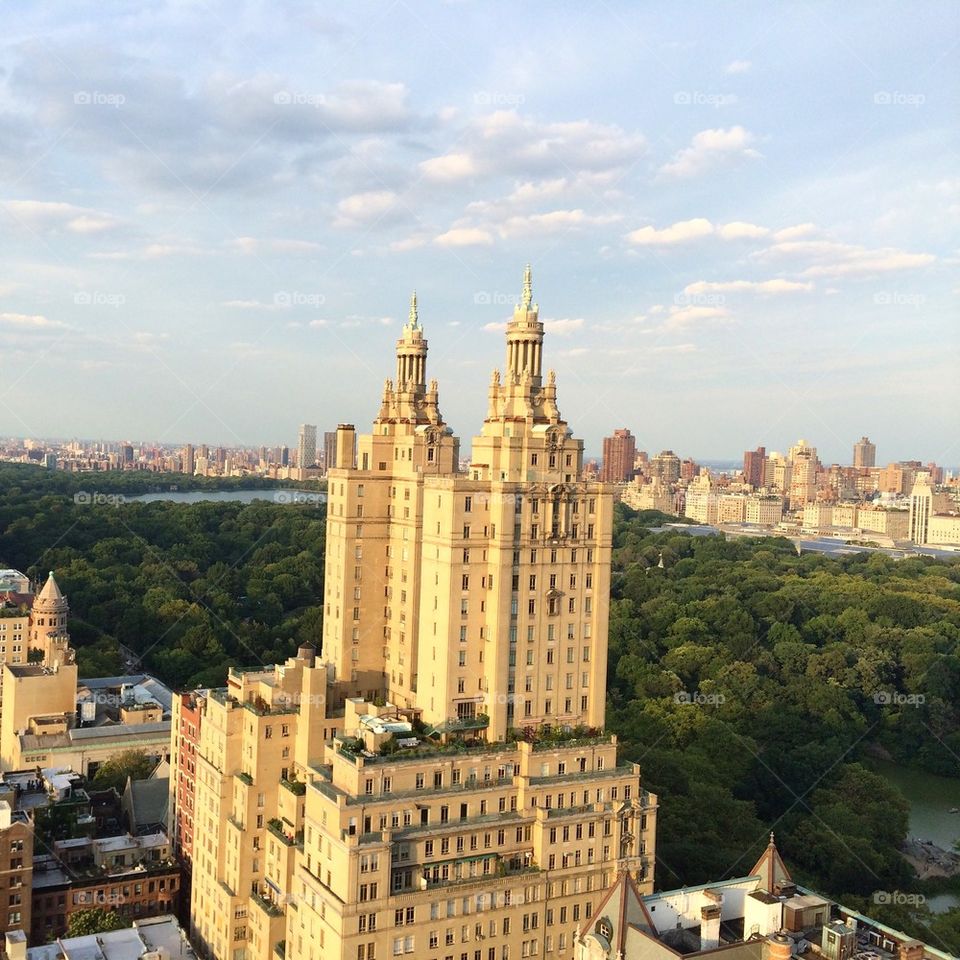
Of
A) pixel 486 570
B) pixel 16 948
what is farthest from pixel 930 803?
pixel 16 948

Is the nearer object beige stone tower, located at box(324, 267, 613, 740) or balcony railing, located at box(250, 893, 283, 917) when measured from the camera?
balcony railing, located at box(250, 893, 283, 917)

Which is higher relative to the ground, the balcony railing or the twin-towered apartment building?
the twin-towered apartment building

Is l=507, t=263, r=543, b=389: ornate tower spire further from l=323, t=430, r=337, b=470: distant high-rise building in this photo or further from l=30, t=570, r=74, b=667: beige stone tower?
l=30, t=570, r=74, b=667: beige stone tower

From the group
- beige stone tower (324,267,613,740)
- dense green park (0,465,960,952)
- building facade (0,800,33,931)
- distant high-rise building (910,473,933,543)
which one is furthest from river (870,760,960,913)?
distant high-rise building (910,473,933,543)

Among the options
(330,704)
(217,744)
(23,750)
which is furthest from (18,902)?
(23,750)

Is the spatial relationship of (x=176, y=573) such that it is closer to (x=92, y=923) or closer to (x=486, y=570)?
(x=92, y=923)

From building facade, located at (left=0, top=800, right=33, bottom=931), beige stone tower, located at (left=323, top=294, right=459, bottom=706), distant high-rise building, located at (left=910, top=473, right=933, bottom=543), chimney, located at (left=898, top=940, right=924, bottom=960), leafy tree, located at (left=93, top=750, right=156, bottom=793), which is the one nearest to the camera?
chimney, located at (left=898, top=940, right=924, bottom=960)

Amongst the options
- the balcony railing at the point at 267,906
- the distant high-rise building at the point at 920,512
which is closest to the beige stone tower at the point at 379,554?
the balcony railing at the point at 267,906

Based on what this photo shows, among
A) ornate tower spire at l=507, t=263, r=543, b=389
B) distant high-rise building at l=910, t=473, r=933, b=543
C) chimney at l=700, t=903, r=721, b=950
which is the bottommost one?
chimney at l=700, t=903, r=721, b=950
